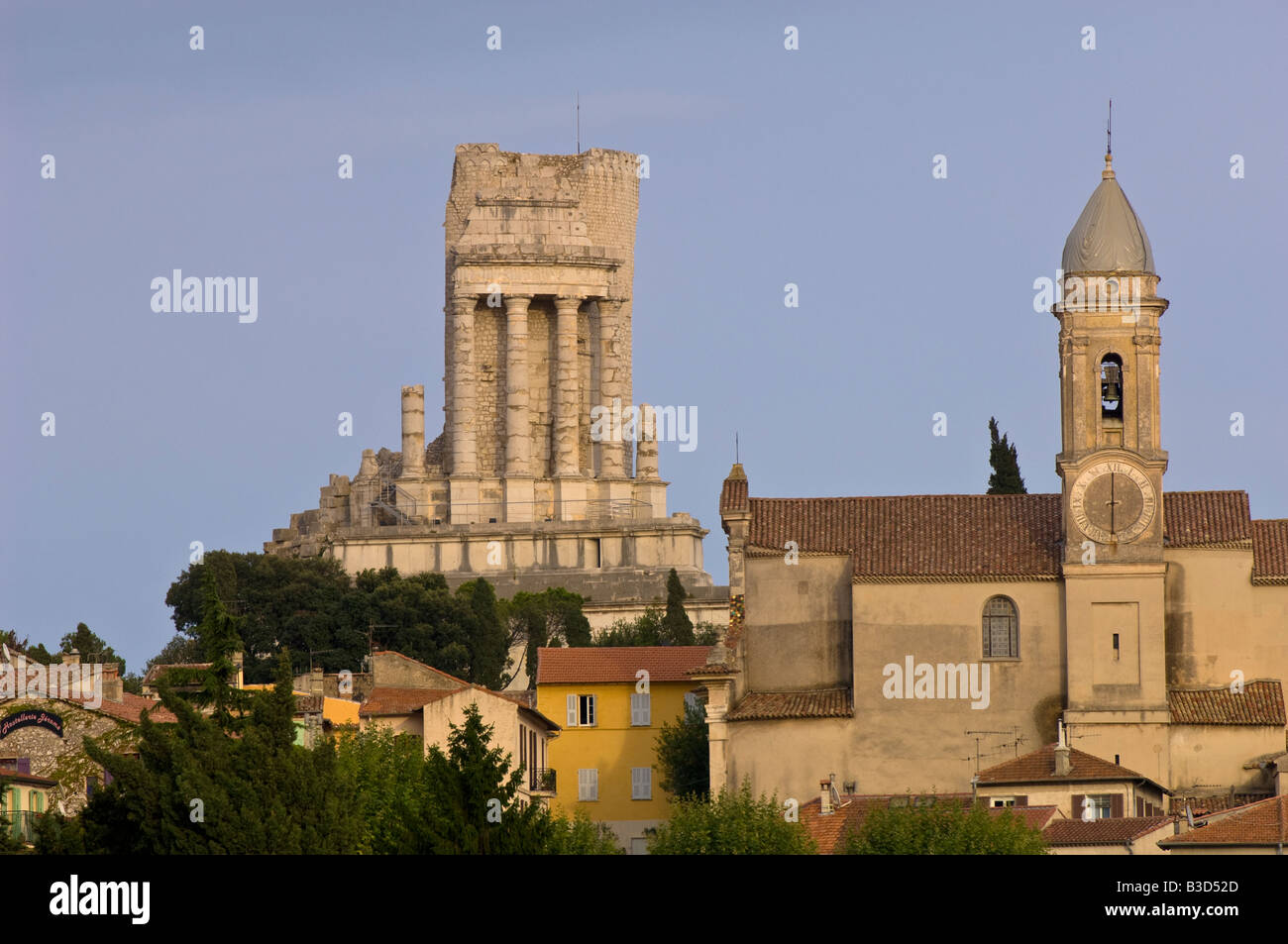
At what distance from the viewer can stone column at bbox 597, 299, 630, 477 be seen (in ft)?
430

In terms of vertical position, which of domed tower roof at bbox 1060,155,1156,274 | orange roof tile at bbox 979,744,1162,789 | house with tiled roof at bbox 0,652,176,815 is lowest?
orange roof tile at bbox 979,744,1162,789

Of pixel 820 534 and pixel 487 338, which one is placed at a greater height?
pixel 487 338

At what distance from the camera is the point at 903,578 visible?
7338 cm

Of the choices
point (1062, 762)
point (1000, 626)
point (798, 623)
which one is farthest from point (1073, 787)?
point (798, 623)

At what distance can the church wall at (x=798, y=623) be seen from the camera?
74375 millimetres

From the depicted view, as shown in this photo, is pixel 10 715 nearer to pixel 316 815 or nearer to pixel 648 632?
pixel 316 815

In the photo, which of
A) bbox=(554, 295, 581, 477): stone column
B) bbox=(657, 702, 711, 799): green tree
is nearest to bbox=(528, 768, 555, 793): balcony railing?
bbox=(657, 702, 711, 799): green tree

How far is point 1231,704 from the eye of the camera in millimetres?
71438

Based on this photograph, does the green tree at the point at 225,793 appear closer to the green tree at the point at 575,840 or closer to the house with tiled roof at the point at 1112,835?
the green tree at the point at 575,840

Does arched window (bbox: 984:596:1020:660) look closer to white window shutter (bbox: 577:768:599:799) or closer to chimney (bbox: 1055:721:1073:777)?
chimney (bbox: 1055:721:1073:777)

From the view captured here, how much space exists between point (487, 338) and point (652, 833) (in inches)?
2550

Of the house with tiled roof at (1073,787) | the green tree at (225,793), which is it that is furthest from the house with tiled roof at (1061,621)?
the green tree at (225,793)
